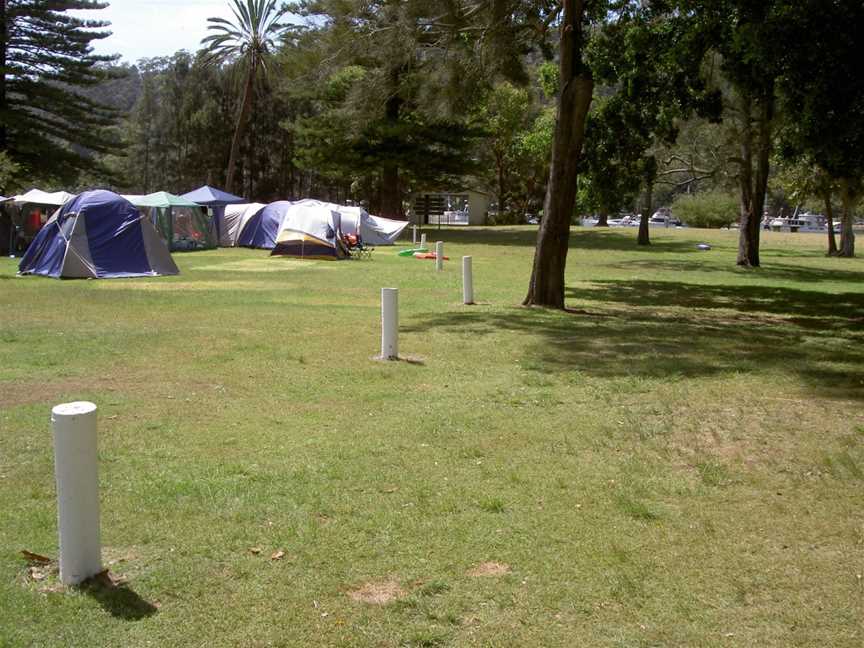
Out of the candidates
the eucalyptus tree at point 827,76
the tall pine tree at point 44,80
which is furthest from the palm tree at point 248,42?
the eucalyptus tree at point 827,76

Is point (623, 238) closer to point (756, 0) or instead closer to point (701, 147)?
point (701, 147)

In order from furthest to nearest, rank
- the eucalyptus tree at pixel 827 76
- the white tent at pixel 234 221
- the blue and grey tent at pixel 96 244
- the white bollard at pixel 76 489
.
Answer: the white tent at pixel 234 221
the blue and grey tent at pixel 96 244
the eucalyptus tree at pixel 827 76
the white bollard at pixel 76 489

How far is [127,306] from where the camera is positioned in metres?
15.4

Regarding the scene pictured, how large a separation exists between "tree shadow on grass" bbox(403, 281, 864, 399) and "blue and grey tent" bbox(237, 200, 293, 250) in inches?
656

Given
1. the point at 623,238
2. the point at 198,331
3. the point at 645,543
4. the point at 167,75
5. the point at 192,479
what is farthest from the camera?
the point at 167,75

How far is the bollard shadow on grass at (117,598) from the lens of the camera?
4012 mm

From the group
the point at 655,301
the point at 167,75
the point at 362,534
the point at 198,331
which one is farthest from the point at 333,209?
the point at 167,75

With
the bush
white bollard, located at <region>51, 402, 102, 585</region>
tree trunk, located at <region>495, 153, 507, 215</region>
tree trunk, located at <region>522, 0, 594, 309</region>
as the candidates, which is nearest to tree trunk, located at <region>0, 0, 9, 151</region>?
tree trunk, located at <region>522, 0, 594, 309</region>

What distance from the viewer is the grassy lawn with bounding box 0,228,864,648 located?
13.2ft

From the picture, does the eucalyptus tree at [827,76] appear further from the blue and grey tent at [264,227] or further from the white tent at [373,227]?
the blue and grey tent at [264,227]

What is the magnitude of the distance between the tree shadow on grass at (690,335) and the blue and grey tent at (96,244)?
990 cm

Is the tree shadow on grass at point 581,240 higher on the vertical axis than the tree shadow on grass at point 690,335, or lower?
higher

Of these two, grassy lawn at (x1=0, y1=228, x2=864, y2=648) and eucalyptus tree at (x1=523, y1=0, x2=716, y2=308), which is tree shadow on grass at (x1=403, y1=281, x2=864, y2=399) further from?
eucalyptus tree at (x1=523, y1=0, x2=716, y2=308)

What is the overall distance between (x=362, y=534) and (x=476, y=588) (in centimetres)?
90
